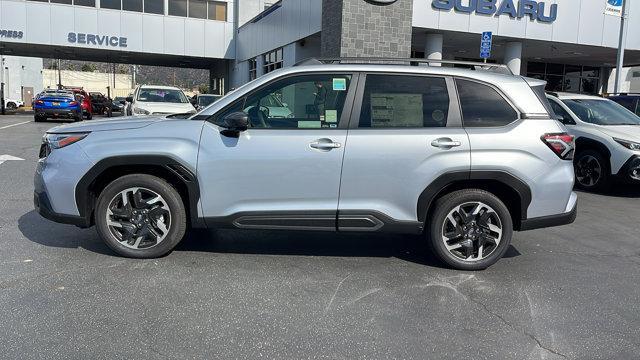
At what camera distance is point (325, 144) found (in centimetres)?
459

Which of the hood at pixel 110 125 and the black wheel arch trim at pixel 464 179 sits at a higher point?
the hood at pixel 110 125

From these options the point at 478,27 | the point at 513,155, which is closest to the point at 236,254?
the point at 513,155

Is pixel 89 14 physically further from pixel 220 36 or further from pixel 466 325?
pixel 466 325

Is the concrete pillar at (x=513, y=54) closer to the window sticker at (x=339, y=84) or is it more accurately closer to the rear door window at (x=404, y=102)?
the rear door window at (x=404, y=102)

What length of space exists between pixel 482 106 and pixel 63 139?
3807mm

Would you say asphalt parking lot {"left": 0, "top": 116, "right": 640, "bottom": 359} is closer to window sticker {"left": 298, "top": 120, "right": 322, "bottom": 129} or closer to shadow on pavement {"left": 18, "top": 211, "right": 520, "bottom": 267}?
shadow on pavement {"left": 18, "top": 211, "right": 520, "bottom": 267}

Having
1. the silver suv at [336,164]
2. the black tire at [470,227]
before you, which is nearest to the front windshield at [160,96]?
the silver suv at [336,164]

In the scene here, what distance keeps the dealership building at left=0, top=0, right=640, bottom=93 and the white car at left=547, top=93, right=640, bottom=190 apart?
439cm

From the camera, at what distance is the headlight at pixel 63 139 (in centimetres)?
479

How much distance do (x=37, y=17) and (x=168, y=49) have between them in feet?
25.1

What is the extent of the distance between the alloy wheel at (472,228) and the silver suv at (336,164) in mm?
12

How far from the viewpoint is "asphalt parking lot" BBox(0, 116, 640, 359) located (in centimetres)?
339

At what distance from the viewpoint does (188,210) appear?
192 inches

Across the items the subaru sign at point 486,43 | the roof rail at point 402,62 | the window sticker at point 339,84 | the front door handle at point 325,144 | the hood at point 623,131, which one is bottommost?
the front door handle at point 325,144
